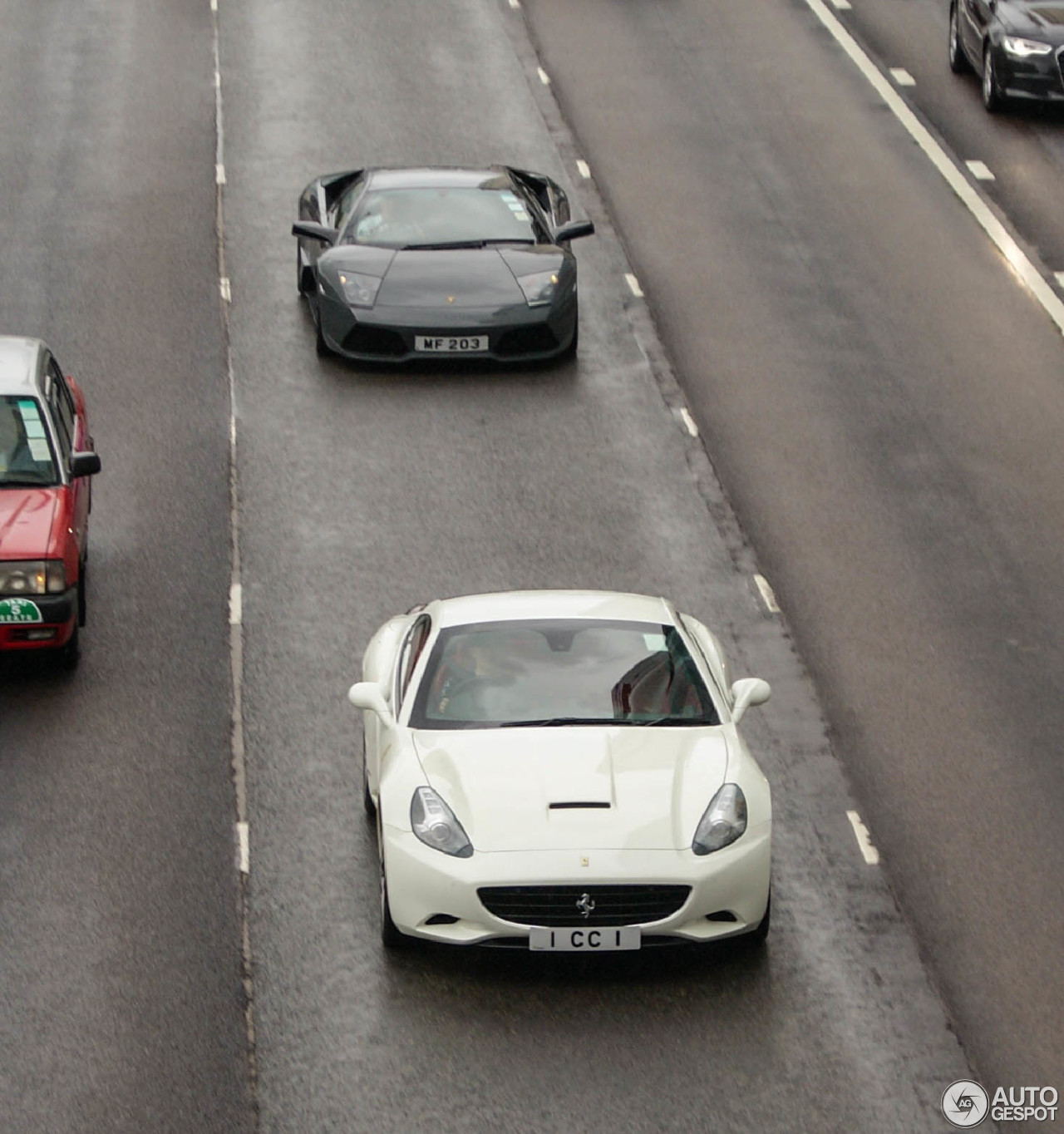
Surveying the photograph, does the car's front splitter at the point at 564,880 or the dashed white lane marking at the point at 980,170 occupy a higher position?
the car's front splitter at the point at 564,880

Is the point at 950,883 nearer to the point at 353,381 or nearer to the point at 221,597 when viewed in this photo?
the point at 221,597

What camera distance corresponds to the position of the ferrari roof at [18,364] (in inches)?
529

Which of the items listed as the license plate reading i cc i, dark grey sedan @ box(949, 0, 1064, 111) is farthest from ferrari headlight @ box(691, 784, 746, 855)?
dark grey sedan @ box(949, 0, 1064, 111)

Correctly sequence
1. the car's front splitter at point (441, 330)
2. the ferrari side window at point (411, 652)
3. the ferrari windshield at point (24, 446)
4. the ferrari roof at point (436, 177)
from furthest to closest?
the ferrari roof at point (436, 177)
the car's front splitter at point (441, 330)
the ferrari windshield at point (24, 446)
the ferrari side window at point (411, 652)

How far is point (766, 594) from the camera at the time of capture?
45.9ft

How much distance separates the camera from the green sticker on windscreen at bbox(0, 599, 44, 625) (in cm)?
1209

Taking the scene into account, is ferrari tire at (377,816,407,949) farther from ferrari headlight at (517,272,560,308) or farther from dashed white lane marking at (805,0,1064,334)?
dashed white lane marking at (805,0,1064,334)

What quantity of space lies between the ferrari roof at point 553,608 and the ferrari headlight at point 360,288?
701 centimetres

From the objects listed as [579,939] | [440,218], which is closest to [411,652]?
[579,939]

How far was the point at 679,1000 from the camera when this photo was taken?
9398 millimetres

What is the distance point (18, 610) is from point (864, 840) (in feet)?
16.2

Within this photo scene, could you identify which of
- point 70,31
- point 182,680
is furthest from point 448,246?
point 70,31

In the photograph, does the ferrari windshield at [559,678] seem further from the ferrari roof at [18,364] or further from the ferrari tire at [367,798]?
the ferrari roof at [18,364]

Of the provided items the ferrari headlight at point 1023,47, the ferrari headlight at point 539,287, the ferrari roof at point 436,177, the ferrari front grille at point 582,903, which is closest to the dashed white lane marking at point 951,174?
the ferrari headlight at point 1023,47
